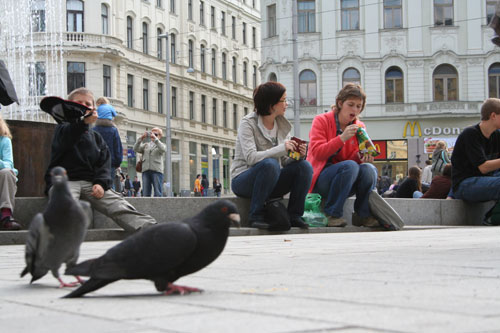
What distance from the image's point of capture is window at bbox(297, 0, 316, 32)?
138ft

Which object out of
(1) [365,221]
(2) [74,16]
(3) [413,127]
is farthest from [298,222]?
(2) [74,16]

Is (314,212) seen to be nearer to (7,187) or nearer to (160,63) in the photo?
(7,187)

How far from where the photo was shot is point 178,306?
3.02 meters

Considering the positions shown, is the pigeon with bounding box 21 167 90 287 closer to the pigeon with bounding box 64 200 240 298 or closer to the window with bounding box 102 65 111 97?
the pigeon with bounding box 64 200 240 298

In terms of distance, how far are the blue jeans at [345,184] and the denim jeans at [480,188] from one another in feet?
6.25

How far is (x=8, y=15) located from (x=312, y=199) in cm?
3772

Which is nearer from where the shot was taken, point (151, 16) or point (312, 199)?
point (312, 199)

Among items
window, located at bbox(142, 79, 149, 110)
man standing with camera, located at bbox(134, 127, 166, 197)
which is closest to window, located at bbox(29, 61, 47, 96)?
window, located at bbox(142, 79, 149, 110)

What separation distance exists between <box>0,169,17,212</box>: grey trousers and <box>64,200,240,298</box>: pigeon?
4.81m

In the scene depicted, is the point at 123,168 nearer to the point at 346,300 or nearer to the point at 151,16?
the point at 151,16

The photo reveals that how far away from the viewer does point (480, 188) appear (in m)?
10.6

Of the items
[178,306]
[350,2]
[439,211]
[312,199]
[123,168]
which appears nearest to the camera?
[178,306]

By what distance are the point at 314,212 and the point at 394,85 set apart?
33305 millimetres

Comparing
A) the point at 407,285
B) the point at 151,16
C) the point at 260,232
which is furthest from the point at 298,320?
the point at 151,16
